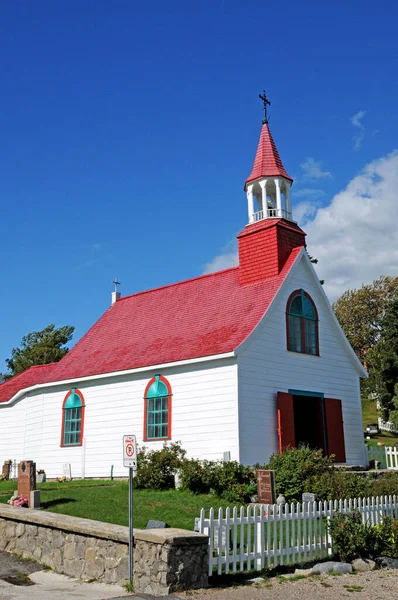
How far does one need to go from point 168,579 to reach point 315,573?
3.00 meters

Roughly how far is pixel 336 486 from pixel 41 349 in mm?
35247

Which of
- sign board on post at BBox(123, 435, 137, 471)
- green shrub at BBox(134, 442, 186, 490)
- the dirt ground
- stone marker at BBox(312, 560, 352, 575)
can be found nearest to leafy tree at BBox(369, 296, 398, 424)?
green shrub at BBox(134, 442, 186, 490)

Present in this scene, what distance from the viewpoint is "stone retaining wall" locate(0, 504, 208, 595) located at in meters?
8.68

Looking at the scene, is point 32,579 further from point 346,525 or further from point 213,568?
point 346,525

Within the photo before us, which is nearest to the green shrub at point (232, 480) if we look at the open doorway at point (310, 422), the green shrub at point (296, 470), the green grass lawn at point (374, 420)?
the green shrub at point (296, 470)

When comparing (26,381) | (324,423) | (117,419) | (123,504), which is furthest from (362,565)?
(26,381)

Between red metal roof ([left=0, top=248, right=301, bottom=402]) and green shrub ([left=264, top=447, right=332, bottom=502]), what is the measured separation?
3.56m

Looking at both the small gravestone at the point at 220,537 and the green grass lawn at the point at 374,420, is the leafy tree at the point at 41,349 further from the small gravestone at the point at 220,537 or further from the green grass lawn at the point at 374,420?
the small gravestone at the point at 220,537

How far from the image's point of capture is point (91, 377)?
883 inches

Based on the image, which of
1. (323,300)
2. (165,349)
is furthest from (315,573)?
(323,300)

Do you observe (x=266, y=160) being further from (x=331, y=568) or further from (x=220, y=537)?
(x=220, y=537)

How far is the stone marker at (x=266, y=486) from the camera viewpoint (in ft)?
47.2

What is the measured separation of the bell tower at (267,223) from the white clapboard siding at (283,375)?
36.3 inches

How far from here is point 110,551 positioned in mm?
9484
